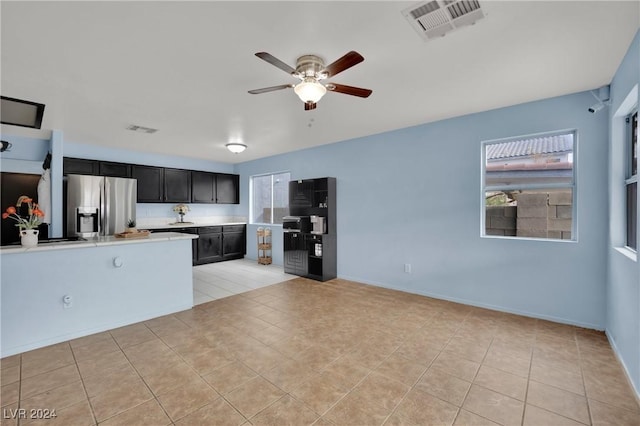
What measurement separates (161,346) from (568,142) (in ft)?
16.0

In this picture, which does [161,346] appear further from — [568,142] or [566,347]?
[568,142]

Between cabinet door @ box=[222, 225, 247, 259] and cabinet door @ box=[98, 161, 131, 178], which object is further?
cabinet door @ box=[222, 225, 247, 259]

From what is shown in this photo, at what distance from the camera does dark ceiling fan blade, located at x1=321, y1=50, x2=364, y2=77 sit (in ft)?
6.00

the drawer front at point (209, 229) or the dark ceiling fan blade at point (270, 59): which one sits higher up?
the dark ceiling fan blade at point (270, 59)

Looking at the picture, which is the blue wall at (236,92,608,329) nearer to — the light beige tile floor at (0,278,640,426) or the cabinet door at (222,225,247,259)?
the light beige tile floor at (0,278,640,426)

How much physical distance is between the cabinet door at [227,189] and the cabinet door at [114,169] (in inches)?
79.0

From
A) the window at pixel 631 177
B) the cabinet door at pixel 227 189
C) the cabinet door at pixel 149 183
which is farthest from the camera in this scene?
the cabinet door at pixel 227 189

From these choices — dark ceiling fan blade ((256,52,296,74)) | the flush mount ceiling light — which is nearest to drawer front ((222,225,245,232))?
the flush mount ceiling light

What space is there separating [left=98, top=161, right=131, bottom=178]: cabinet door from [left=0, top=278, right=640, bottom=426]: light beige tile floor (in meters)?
3.65

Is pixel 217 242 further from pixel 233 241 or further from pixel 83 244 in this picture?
pixel 83 244

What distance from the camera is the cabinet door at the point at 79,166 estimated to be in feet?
16.3

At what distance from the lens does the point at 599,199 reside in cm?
291

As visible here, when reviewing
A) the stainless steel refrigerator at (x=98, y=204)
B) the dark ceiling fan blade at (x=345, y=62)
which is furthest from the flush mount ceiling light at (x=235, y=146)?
the dark ceiling fan blade at (x=345, y=62)

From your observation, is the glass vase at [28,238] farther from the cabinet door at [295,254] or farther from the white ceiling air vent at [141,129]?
the cabinet door at [295,254]
